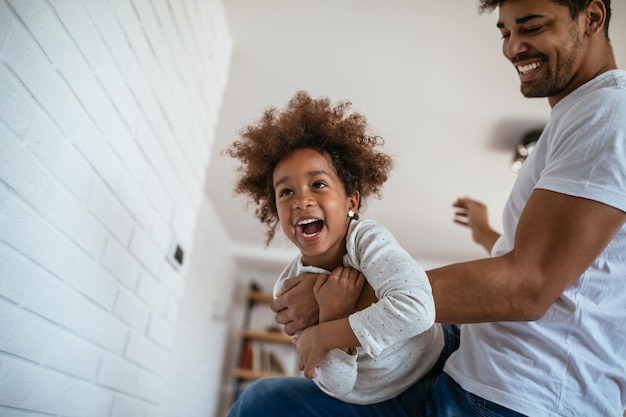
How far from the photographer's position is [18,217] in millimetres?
987

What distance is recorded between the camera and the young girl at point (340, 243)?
93cm

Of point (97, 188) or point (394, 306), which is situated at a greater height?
point (97, 188)

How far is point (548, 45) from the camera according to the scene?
3.72ft

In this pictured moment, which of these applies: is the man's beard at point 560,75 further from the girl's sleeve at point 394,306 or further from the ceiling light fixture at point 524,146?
the ceiling light fixture at point 524,146

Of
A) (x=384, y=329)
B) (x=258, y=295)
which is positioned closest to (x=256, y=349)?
(x=258, y=295)

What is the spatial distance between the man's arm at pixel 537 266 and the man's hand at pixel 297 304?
1.12 feet

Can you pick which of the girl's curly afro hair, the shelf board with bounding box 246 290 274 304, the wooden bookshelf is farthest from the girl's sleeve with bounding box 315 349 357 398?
the shelf board with bounding box 246 290 274 304

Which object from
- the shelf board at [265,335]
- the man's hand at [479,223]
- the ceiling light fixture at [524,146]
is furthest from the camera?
the shelf board at [265,335]

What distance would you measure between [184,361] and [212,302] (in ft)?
3.02

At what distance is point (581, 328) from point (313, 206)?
62 centimetres

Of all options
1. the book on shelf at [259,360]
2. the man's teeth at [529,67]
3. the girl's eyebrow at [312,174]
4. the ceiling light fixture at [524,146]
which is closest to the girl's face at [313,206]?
the girl's eyebrow at [312,174]

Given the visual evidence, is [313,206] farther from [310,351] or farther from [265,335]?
[265,335]

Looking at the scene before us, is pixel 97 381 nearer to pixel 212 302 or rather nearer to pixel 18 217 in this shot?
pixel 18 217

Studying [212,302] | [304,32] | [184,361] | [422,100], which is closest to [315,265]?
[304,32]
